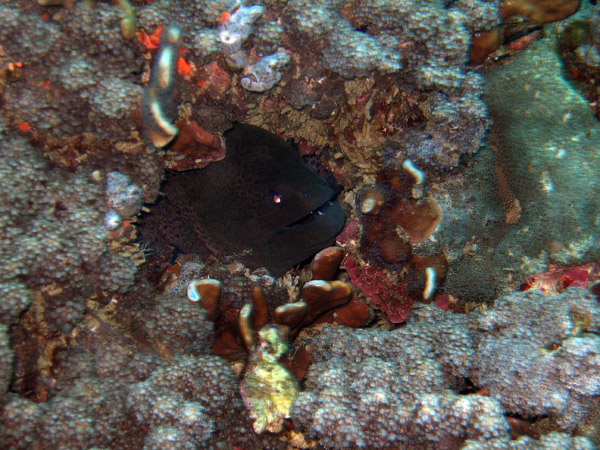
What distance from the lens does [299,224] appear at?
308cm

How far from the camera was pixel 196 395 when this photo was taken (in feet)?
7.15

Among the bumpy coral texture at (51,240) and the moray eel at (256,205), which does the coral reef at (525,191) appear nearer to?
the moray eel at (256,205)

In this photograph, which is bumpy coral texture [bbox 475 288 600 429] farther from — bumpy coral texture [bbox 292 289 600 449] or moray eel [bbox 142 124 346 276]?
moray eel [bbox 142 124 346 276]

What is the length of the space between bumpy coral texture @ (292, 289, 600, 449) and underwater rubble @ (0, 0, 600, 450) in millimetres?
13

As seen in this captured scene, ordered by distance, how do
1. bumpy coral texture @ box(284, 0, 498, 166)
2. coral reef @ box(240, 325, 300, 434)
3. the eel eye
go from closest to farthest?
coral reef @ box(240, 325, 300, 434)
bumpy coral texture @ box(284, 0, 498, 166)
the eel eye

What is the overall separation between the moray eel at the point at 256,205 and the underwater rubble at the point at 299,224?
20mm

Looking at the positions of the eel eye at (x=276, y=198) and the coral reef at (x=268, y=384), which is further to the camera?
the eel eye at (x=276, y=198)

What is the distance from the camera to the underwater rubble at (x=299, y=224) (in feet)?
6.79

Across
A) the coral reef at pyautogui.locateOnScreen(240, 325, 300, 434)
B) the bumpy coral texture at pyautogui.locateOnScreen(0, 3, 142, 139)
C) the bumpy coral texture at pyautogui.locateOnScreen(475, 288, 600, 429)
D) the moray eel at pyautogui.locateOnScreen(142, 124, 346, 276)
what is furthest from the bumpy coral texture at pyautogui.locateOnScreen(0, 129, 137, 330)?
the bumpy coral texture at pyautogui.locateOnScreen(475, 288, 600, 429)

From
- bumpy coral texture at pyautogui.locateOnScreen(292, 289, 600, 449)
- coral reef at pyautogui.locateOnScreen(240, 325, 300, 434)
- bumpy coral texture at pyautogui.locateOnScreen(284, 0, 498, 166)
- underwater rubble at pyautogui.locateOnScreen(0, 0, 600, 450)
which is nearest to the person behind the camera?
bumpy coral texture at pyautogui.locateOnScreen(292, 289, 600, 449)

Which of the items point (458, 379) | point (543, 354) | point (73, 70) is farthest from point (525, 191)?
point (73, 70)

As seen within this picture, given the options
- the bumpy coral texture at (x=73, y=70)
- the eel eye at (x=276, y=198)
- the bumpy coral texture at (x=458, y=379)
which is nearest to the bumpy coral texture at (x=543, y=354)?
the bumpy coral texture at (x=458, y=379)

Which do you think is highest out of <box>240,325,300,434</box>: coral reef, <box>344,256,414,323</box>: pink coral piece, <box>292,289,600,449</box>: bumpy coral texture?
<box>292,289,600,449</box>: bumpy coral texture

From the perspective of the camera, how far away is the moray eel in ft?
9.77
